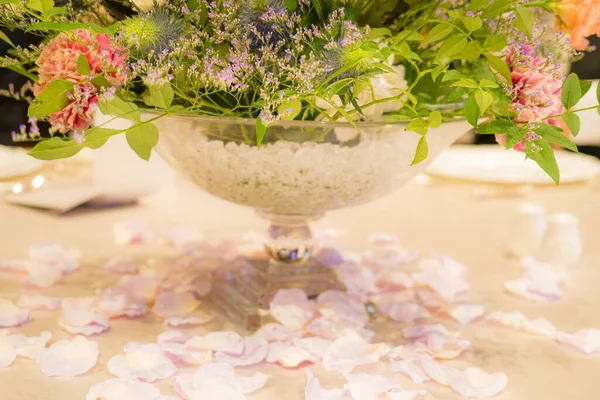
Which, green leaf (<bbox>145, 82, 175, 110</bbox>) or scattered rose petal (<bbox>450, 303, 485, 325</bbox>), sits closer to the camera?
green leaf (<bbox>145, 82, 175, 110</bbox>)

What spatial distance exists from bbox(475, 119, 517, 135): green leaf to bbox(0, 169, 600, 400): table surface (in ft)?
0.86

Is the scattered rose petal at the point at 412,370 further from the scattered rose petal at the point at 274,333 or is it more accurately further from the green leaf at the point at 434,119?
the green leaf at the point at 434,119

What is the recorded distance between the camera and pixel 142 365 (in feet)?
2.11

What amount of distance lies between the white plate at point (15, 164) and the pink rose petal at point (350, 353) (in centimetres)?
100

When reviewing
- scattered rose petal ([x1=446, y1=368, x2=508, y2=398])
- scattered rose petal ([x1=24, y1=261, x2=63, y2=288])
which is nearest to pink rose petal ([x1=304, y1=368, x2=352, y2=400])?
scattered rose petal ([x1=446, y1=368, x2=508, y2=398])

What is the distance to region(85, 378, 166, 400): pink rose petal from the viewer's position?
0.58 m

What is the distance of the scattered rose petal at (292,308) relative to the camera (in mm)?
765

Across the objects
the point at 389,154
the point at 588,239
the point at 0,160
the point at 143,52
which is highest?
the point at 143,52

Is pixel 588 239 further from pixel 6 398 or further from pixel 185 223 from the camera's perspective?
pixel 6 398

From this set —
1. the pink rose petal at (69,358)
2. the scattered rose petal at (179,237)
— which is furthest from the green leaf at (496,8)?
the scattered rose petal at (179,237)

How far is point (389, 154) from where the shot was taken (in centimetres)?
74

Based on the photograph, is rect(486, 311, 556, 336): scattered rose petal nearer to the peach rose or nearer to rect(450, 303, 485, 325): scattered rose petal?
rect(450, 303, 485, 325): scattered rose petal

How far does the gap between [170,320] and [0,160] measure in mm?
892

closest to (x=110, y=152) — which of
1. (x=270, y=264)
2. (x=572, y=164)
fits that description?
(x=270, y=264)
